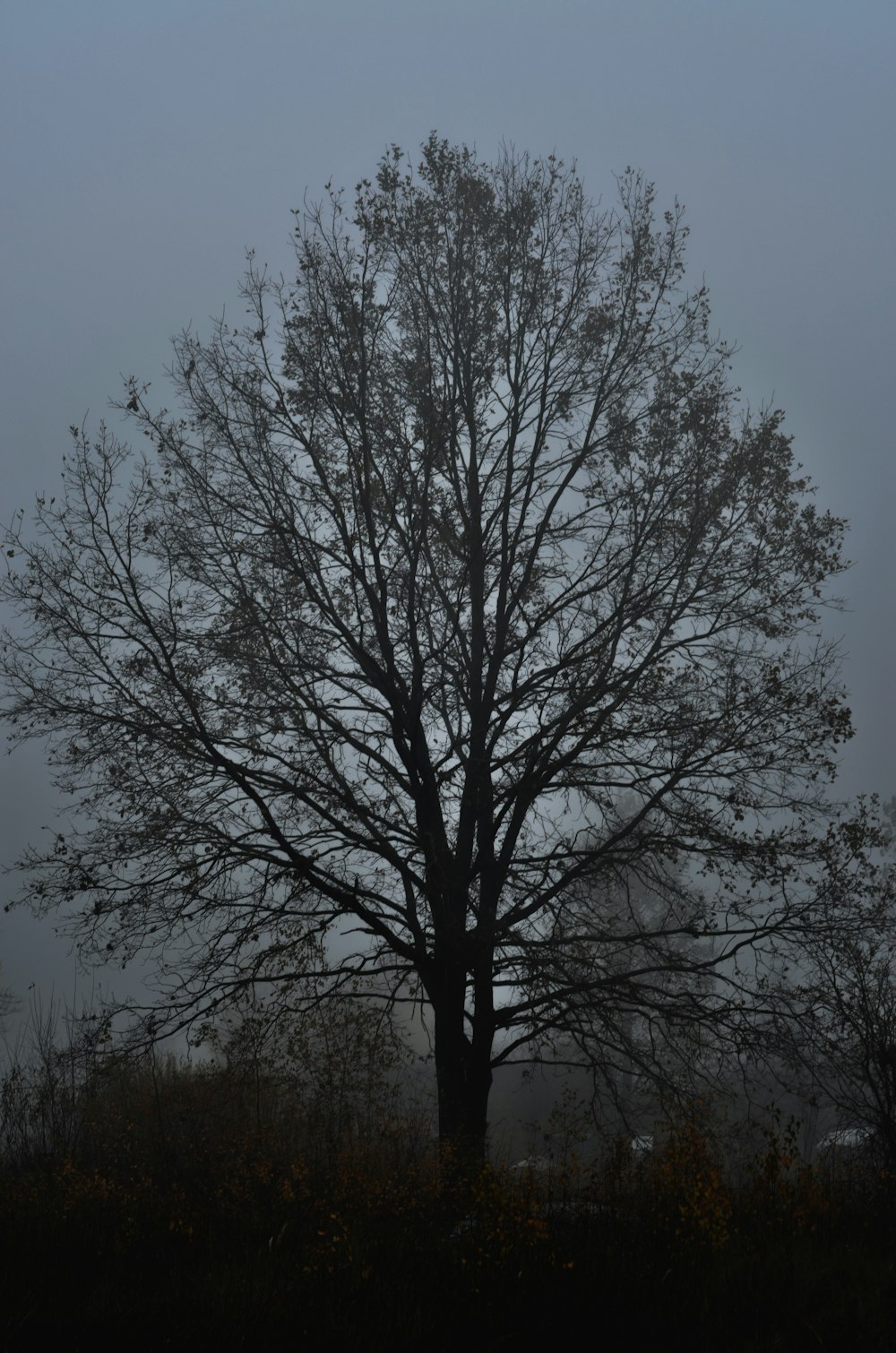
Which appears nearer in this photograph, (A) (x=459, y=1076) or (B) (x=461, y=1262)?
(B) (x=461, y=1262)

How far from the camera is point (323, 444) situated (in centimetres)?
1205

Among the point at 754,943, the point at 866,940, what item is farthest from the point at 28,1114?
the point at 866,940

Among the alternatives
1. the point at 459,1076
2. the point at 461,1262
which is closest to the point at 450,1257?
the point at 461,1262

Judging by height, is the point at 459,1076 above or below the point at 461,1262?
above

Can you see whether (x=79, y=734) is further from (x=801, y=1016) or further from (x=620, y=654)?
(x=801, y=1016)

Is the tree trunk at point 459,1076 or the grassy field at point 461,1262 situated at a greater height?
the tree trunk at point 459,1076

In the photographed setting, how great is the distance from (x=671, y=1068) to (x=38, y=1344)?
8.50 metres

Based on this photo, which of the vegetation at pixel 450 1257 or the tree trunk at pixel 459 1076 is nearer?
the vegetation at pixel 450 1257

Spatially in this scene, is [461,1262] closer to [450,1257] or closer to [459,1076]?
[450,1257]

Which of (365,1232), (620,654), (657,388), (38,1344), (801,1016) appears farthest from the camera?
(657,388)

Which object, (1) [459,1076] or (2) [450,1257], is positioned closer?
(2) [450,1257]

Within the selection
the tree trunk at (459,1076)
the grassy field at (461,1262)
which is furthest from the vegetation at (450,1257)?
the tree trunk at (459,1076)

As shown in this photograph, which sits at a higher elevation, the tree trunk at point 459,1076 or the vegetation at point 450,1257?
the tree trunk at point 459,1076

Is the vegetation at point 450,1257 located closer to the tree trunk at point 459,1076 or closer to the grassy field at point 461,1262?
the grassy field at point 461,1262
